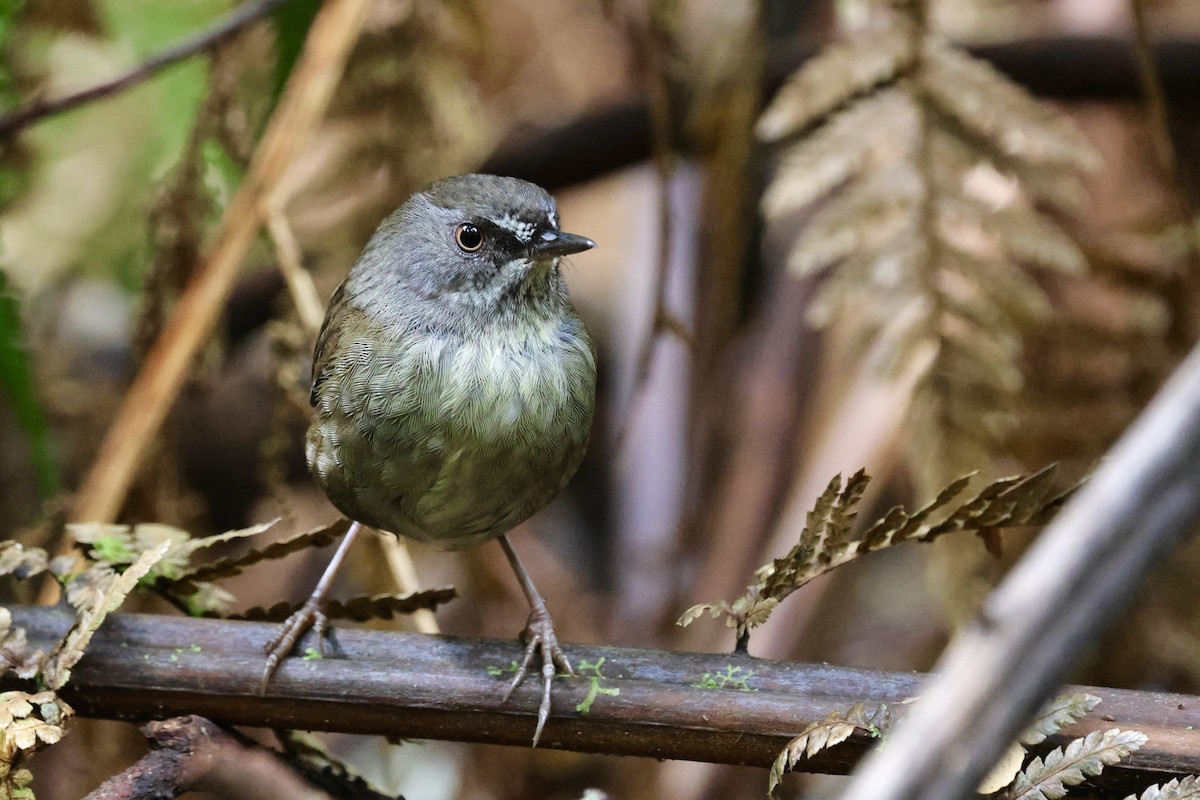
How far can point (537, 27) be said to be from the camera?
6.03 meters

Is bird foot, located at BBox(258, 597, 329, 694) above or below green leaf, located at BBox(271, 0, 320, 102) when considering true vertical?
below

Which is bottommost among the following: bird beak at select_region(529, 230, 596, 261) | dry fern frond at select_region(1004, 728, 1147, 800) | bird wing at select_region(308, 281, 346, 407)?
dry fern frond at select_region(1004, 728, 1147, 800)

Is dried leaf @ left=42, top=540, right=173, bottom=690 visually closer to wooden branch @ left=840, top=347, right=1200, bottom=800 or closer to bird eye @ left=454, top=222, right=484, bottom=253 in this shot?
bird eye @ left=454, top=222, right=484, bottom=253

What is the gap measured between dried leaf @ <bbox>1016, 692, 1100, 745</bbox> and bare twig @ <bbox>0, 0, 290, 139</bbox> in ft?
9.09

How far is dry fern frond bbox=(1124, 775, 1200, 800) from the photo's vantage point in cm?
171

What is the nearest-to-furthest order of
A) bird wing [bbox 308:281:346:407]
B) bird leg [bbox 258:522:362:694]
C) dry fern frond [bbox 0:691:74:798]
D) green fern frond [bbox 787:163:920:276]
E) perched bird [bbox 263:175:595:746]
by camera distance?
dry fern frond [bbox 0:691:74:798] < bird leg [bbox 258:522:362:694] < perched bird [bbox 263:175:595:746] < bird wing [bbox 308:281:346:407] < green fern frond [bbox 787:163:920:276]

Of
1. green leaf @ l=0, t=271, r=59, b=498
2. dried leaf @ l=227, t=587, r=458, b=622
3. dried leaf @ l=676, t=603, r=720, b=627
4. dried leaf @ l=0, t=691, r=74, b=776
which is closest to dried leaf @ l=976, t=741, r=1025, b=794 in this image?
dried leaf @ l=676, t=603, r=720, b=627

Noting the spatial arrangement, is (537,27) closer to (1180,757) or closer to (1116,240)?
(1116,240)

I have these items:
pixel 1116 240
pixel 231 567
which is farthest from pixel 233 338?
pixel 1116 240

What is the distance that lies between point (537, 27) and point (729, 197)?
2675 mm

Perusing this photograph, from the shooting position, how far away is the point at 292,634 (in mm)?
2127

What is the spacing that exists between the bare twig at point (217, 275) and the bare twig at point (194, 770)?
1.13 metres

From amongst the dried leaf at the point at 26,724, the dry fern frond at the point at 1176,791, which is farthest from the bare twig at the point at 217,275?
the dry fern frond at the point at 1176,791

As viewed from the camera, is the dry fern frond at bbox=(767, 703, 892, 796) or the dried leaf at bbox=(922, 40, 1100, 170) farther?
Answer: the dried leaf at bbox=(922, 40, 1100, 170)
